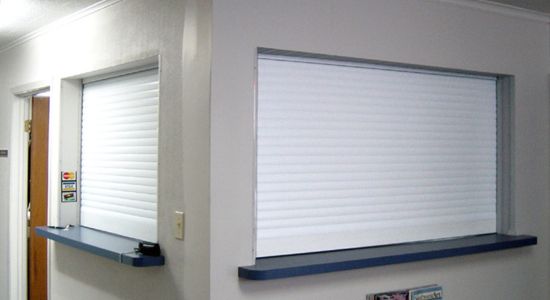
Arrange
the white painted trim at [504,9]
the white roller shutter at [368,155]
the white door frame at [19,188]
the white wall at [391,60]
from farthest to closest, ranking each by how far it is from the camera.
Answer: the white door frame at [19,188], the white painted trim at [504,9], the white roller shutter at [368,155], the white wall at [391,60]

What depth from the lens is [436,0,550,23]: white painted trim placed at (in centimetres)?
379

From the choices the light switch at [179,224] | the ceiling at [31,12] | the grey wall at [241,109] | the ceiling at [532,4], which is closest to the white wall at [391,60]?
the grey wall at [241,109]

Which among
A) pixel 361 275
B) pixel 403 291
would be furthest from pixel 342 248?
pixel 403 291

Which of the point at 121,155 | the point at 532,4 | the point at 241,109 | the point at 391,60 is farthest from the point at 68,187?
the point at 532,4

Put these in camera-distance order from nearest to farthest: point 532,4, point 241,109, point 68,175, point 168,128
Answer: point 241,109 < point 168,128 < point 532,4 < point 68,175

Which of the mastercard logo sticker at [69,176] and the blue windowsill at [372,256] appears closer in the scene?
the blue windowsill at [372,256]

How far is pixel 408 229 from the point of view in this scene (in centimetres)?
368

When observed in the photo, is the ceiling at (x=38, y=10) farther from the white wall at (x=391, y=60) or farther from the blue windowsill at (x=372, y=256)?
the blue windowsill at (x=372, y=256)

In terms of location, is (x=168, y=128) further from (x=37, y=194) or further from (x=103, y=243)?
(x=37, y=194)

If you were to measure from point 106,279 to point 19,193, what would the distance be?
1970 millimetres

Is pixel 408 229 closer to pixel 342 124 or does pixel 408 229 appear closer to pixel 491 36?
pixel 342 124

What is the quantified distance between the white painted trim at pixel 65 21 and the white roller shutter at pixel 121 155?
46cm

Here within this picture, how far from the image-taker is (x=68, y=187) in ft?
14.1

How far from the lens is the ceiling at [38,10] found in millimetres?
3863
